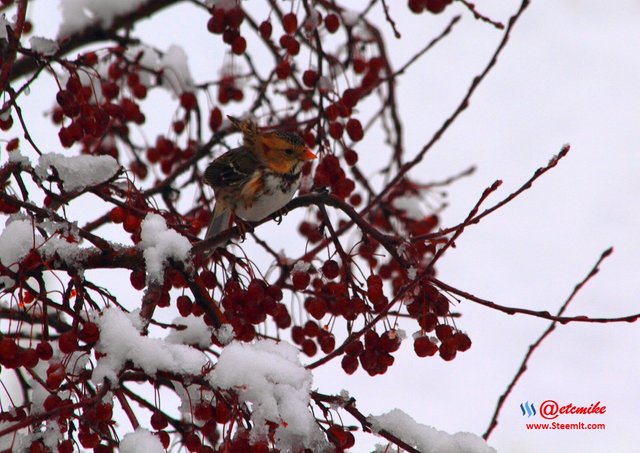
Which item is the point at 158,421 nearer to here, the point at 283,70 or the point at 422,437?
the point at 422,437

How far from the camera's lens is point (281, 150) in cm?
279

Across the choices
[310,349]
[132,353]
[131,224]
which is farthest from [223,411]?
[310,349]

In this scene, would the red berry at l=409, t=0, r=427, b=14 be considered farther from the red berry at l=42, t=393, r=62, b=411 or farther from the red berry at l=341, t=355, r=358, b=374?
the red berry at l=42, t=393, r=62, b=411

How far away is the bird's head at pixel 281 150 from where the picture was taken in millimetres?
2762

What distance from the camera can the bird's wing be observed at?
2.76 m

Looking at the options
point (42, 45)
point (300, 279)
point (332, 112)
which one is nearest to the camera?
point (300, 279)

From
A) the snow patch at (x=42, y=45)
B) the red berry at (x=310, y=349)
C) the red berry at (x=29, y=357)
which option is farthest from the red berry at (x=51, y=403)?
the snow patch at (x=42, y=45)

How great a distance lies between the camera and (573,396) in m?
4.31

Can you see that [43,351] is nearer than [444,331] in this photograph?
Yes

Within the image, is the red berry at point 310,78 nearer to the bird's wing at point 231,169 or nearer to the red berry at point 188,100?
the bird's wing at point 231,169

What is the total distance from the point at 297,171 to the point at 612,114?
422 cm

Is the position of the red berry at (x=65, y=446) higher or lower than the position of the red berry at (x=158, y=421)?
lower

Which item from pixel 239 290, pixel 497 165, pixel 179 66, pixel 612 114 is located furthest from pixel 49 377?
pixel 612 114

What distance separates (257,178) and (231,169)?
147 mm
